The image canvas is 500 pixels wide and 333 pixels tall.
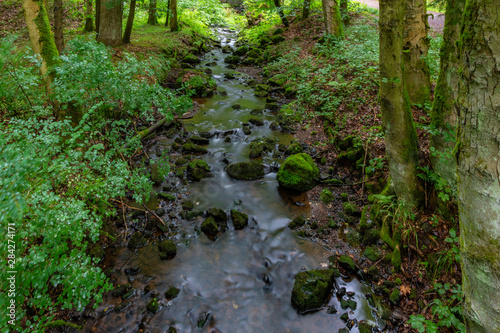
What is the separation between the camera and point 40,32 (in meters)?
5.51

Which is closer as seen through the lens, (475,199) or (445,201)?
(475,199)

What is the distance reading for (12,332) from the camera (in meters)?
2.75

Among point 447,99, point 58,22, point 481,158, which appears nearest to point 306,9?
point 58,22

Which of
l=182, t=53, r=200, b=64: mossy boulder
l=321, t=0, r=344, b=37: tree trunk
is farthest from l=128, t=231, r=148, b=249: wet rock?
l=182, t=53, r=200, b=64: mossy boulder

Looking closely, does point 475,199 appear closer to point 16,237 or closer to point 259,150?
point 16,237

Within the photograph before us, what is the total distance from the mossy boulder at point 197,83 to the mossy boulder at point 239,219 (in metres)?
7.15

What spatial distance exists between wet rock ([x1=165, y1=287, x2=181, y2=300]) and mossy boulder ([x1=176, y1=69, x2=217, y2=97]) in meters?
8.70

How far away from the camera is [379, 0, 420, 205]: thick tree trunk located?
387 cm

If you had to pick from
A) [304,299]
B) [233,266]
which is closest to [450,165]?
[304,299]

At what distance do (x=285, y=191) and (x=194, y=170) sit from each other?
2.55 meters

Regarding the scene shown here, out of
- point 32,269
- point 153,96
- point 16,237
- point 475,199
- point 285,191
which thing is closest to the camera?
point 475,199

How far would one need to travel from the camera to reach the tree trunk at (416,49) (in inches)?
229

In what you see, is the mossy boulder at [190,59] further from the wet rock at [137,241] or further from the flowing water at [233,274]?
the wet rock at [137,241]

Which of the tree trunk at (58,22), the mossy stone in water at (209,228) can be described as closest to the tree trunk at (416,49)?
the mossy stone in water at (209,228)
